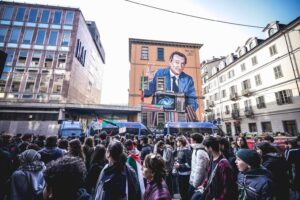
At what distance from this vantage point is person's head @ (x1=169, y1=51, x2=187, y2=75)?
2525cm

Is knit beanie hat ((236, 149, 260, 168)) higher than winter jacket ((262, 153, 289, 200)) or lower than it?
higher

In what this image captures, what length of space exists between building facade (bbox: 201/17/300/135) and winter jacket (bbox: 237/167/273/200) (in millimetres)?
19033

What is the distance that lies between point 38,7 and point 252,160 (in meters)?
36.2

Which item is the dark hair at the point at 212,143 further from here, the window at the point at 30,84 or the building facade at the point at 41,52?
the window at the point at 30,84

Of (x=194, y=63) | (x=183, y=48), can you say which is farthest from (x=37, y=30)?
(x=194, y=63)

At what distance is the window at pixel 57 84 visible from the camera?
2272cm

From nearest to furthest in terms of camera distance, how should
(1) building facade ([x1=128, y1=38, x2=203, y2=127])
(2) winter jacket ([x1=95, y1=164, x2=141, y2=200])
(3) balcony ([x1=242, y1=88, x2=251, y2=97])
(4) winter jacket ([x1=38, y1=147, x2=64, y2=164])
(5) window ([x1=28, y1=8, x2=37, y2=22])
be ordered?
(2) winter jacket ([x1=95, y1=164, x2=141, y2=200]) → (4) winter jacket ([x1=38, y1=147, x2=64, y2=164]) → (1) building facade ([x1=128, y1=38, x2=203, y2=127]) → (5) window ([x1=28, y1=8, x2=37, y2=22]) → (3) balcony ([x1=242, y1=88, x2=251, y2=97])

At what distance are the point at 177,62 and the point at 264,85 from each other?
14.8 m

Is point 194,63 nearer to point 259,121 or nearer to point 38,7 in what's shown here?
point 259,121

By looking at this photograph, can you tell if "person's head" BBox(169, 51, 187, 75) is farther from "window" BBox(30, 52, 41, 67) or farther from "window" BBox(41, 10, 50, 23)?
"window" BBox(41, 10, 50, 23)

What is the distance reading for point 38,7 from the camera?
84.8 ft

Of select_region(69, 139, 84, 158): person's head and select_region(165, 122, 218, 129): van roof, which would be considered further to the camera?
select_region(165, 122, 218, 129): van roof

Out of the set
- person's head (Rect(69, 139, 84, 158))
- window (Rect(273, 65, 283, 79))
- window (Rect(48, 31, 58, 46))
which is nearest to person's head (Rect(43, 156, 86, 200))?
person's head (Rect(69, 139, 84, 158))

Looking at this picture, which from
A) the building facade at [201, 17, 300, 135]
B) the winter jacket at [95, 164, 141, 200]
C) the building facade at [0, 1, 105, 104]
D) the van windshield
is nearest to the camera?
the winter jacket at [95, 164, 141, 200]
